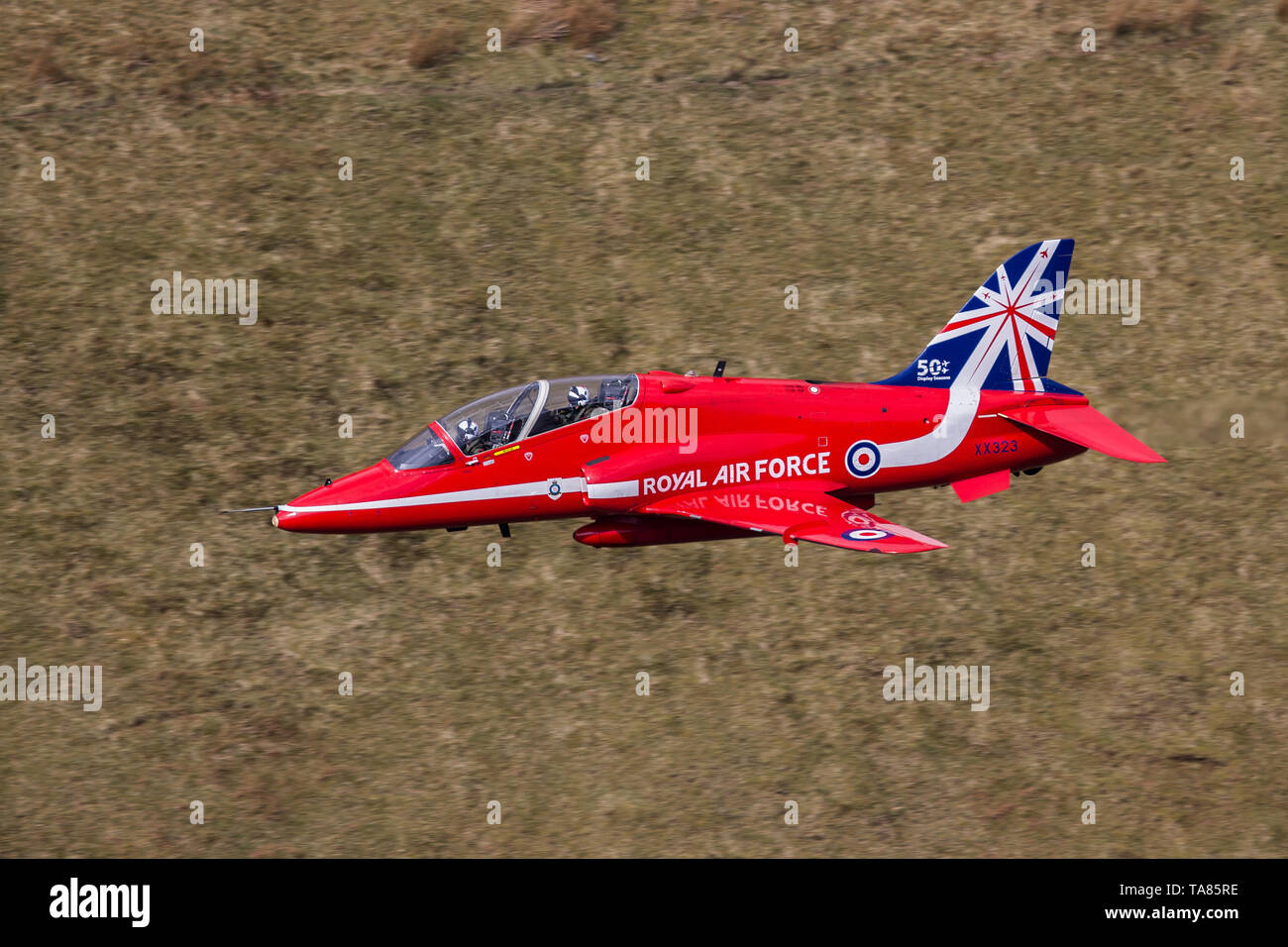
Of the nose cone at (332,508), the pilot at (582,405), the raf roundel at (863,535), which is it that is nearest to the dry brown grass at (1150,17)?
the raf roundel at (863,535)

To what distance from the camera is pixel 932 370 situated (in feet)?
76.8

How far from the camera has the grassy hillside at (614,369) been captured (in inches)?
940

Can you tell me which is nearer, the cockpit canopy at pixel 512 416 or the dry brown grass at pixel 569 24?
the cockpit canopy at pixel 512 416

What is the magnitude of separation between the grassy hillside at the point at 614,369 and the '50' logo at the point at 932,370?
146 inches

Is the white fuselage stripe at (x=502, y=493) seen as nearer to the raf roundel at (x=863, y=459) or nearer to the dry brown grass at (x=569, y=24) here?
the raf roundel at (x=863, y=459)

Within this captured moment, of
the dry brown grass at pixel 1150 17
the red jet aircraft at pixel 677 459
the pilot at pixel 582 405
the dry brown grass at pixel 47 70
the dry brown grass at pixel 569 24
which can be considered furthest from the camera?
the dry brown grass at pixel 1150 17

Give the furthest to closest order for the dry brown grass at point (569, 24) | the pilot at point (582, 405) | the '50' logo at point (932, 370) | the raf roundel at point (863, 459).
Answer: the dry brown grass at point (569, 24), the '50' logo at point (932, 370), the raf roundel at point (863, 459), the pilot at point (582, 405)

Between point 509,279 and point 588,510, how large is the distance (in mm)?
9477

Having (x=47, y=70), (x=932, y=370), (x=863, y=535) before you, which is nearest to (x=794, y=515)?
(x=863, y=535)

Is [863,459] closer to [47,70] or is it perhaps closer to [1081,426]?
[1081,426]

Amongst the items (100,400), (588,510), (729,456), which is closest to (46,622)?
(100,400)

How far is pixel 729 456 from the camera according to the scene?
21891 millimetres

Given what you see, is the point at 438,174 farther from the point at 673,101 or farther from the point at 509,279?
the point at 673,101

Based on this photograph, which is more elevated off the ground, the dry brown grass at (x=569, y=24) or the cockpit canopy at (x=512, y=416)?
the dry brown grass at (x=569, y=24)
